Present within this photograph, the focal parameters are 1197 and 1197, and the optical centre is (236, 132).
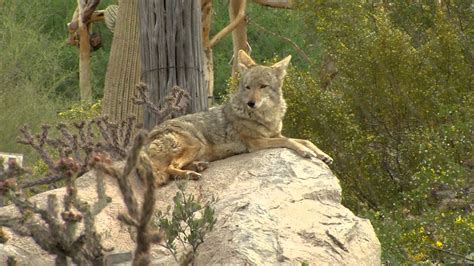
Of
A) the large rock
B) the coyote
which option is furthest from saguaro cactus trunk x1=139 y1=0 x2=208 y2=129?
the large rock

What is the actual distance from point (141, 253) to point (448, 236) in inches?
231

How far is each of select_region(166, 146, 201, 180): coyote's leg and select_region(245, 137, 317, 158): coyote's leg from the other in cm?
43

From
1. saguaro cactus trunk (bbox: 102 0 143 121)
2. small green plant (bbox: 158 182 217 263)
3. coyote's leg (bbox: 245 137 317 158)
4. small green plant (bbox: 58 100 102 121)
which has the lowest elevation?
small green plant (bbox: 58 100 102 121)

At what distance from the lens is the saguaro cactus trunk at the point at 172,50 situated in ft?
37.9

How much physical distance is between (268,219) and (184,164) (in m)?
1.81

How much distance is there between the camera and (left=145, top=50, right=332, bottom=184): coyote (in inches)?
361

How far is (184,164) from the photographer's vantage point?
9.12 m

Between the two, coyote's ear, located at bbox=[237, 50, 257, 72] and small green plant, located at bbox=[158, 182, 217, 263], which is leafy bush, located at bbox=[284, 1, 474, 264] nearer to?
coyote's ear, located at bbox=[237, 50, 257, 72]

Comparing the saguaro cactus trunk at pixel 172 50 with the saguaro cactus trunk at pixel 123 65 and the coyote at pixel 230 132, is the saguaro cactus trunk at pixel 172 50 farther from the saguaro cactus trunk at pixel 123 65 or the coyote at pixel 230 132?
the saguaro cactus trunk at pixel 123 65

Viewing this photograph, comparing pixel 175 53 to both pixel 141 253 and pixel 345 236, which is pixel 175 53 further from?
pixel 141 253

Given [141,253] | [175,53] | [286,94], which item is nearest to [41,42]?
[286,94]

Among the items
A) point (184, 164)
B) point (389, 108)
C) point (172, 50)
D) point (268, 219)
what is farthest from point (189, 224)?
point (389, 108)

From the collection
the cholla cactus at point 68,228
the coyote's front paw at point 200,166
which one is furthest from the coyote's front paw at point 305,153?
the cholla cactus at point 68,228

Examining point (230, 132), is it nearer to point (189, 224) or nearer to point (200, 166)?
point (200, 166)
